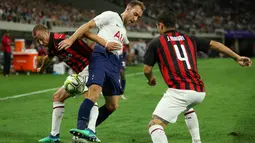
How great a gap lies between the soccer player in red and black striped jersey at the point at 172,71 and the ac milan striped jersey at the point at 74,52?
1518 millimetres

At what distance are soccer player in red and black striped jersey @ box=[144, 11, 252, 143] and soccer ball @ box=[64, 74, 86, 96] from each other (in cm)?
140

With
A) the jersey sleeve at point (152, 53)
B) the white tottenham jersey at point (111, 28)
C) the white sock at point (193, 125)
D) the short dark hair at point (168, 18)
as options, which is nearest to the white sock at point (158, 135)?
the jersey sleeve at point (152, 53)

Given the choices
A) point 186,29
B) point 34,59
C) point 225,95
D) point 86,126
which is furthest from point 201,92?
point 186,29

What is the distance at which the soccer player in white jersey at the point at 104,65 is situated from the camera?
6.79 metres

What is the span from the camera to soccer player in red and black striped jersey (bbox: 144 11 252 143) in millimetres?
5832

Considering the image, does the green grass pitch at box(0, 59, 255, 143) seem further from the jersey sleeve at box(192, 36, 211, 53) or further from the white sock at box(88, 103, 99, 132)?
the jersey sleeve at box(192, 36, 211, 53)

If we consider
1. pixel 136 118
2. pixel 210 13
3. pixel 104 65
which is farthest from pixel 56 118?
pixel 210 13

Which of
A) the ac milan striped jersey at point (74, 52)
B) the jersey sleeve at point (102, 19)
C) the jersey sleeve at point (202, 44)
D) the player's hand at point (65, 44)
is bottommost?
the ac milan striped jersey at point (74, 52)

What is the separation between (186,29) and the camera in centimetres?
5694

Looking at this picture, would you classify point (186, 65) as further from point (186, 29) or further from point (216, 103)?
point (186, 29)

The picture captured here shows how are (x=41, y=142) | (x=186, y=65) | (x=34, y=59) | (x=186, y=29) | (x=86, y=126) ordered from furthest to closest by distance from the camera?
(x=186, y=29) → (x=34, y=59) → (x=41, y=142) → (x=86, y=126) → (x=186, y=65)

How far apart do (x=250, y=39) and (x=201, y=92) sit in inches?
2370

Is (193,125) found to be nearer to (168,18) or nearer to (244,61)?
(244,61)

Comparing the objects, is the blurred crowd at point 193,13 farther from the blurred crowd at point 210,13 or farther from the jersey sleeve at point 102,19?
the jersey sleeve at point 102,19
